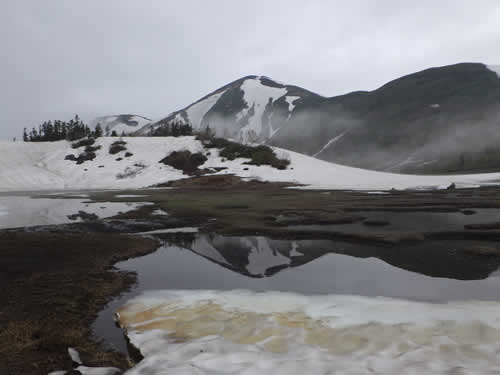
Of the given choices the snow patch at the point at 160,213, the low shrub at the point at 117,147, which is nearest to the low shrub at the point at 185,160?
the low shrub at the point at 117,147

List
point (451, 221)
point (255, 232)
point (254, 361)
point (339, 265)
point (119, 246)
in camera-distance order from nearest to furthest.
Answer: point (254, 361), point (339, 265), point (119, 246), point (255, 232), point (451, 221)

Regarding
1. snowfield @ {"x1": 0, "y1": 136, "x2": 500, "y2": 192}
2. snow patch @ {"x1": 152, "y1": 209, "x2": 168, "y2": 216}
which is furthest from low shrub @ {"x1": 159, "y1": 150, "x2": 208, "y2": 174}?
snow patch @ {"x1": 152, "y1": 209, "x2": 168, "y2": 216}

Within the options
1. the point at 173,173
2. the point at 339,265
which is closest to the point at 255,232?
the point at 339,265

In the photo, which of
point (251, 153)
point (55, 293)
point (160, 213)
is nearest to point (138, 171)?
point (251, 153)

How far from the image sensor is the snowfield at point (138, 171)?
1962 inches

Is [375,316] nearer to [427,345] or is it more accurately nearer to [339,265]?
[427,345]

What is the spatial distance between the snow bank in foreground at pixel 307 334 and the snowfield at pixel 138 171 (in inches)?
1572

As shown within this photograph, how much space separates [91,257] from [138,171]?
51311mm

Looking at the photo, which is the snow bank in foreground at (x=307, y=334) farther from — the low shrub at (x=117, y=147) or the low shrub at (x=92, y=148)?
the low shrub at (x=92, y=148)

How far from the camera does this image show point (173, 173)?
186ft

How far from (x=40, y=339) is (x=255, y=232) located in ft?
31.2

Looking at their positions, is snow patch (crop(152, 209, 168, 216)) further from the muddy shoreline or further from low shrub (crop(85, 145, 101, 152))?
low shrub (crop(85, 145, 101, 152))

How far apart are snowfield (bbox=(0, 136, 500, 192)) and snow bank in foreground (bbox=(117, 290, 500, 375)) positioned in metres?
39.9

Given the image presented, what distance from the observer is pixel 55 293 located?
6.98 meters
